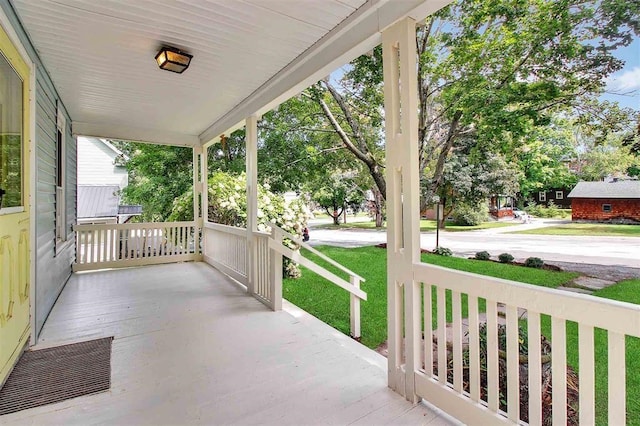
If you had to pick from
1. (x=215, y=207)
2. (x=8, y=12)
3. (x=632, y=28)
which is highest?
(x=632, y=28)

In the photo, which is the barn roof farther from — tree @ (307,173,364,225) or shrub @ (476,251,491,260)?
tree @ (307,173,364,225)

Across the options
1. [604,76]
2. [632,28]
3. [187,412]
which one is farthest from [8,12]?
[604,76]

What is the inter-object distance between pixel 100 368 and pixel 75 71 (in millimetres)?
2923

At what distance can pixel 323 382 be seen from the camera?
2.18 meters

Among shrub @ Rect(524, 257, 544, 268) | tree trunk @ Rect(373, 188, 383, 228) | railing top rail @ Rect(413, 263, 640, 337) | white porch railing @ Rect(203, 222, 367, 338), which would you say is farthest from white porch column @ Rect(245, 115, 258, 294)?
tree trunk @ Rect(373, 188, 383, 228)

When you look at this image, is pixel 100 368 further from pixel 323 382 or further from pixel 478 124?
pixel 478 124

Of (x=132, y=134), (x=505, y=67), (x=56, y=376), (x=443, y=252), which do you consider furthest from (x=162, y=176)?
(x=505, y=67)

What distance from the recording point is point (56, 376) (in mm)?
2279

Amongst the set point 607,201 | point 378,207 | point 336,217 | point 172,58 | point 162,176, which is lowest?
point 336,217

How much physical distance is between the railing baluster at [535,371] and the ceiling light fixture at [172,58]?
10.3 feet

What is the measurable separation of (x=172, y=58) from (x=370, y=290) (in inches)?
166

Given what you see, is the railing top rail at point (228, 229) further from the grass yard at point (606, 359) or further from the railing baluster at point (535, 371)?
the grass yard at point (606, 359)

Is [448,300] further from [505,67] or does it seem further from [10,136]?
[10,136]

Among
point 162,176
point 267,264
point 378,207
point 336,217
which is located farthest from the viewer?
point 336,217
